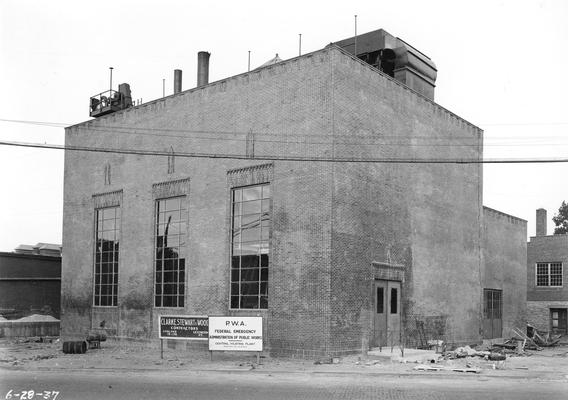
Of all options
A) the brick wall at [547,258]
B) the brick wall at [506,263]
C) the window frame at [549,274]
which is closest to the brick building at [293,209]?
the brick wall at [506,263]

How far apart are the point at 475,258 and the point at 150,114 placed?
16.6m

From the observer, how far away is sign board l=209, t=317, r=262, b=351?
19641 millimetres

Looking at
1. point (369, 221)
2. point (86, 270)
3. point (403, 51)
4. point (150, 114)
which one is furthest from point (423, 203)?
point (86, 270)

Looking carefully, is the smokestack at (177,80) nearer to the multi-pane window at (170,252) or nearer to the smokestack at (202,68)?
the smokestack at (202,68)

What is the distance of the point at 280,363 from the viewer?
2059cm

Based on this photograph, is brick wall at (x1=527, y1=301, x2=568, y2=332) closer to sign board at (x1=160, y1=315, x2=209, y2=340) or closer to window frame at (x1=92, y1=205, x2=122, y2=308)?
window frame at (x1=92, y1=205, x2=122, y2=308)

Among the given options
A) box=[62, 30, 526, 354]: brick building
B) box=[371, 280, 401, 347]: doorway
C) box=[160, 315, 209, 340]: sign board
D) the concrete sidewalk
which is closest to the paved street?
the concrete sidewalk

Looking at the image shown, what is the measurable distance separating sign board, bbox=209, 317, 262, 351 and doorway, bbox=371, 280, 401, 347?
515cm

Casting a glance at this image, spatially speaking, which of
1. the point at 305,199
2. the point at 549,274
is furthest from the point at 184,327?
the point at 549,274

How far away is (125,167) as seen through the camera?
2941cm

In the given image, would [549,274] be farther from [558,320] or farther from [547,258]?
[558,320]

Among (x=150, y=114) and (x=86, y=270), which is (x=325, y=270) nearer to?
(x=150, y=114)

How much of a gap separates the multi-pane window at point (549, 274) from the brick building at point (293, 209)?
1713cm
